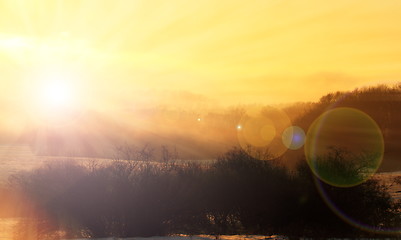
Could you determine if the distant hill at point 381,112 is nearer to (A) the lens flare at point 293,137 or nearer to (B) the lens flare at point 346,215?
(A) the lens flare at point 293,137

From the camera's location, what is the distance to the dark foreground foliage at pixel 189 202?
22.4 metres

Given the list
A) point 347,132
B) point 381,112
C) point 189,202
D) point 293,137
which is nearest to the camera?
point 189,202

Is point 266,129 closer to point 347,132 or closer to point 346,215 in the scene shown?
point 347,132

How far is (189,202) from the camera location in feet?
76.0

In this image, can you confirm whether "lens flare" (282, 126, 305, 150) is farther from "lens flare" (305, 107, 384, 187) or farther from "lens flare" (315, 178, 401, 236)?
"lens flare" (315, 178, 401, 236)

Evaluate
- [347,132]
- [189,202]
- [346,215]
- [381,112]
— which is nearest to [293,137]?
[347,132]

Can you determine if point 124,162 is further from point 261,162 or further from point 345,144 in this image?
point 345,144

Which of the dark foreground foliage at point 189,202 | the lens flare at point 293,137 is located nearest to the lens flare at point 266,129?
the lens flare at point 293,137

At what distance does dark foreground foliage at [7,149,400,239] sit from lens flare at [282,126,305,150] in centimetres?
2322

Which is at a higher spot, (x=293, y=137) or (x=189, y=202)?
(x=293, y=137)

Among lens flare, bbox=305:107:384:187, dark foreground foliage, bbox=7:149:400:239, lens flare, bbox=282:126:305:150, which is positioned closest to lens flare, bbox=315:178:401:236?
dark foreground foliage, bbox=7:149:400:239

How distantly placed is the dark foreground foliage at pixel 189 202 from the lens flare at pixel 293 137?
23215mm

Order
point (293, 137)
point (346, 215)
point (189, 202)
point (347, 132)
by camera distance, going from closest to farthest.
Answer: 1. point (346, 215)
2. point (189, 202)
3. point (347, 132)
4. point (293, 137)

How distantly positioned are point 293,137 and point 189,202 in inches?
1068
